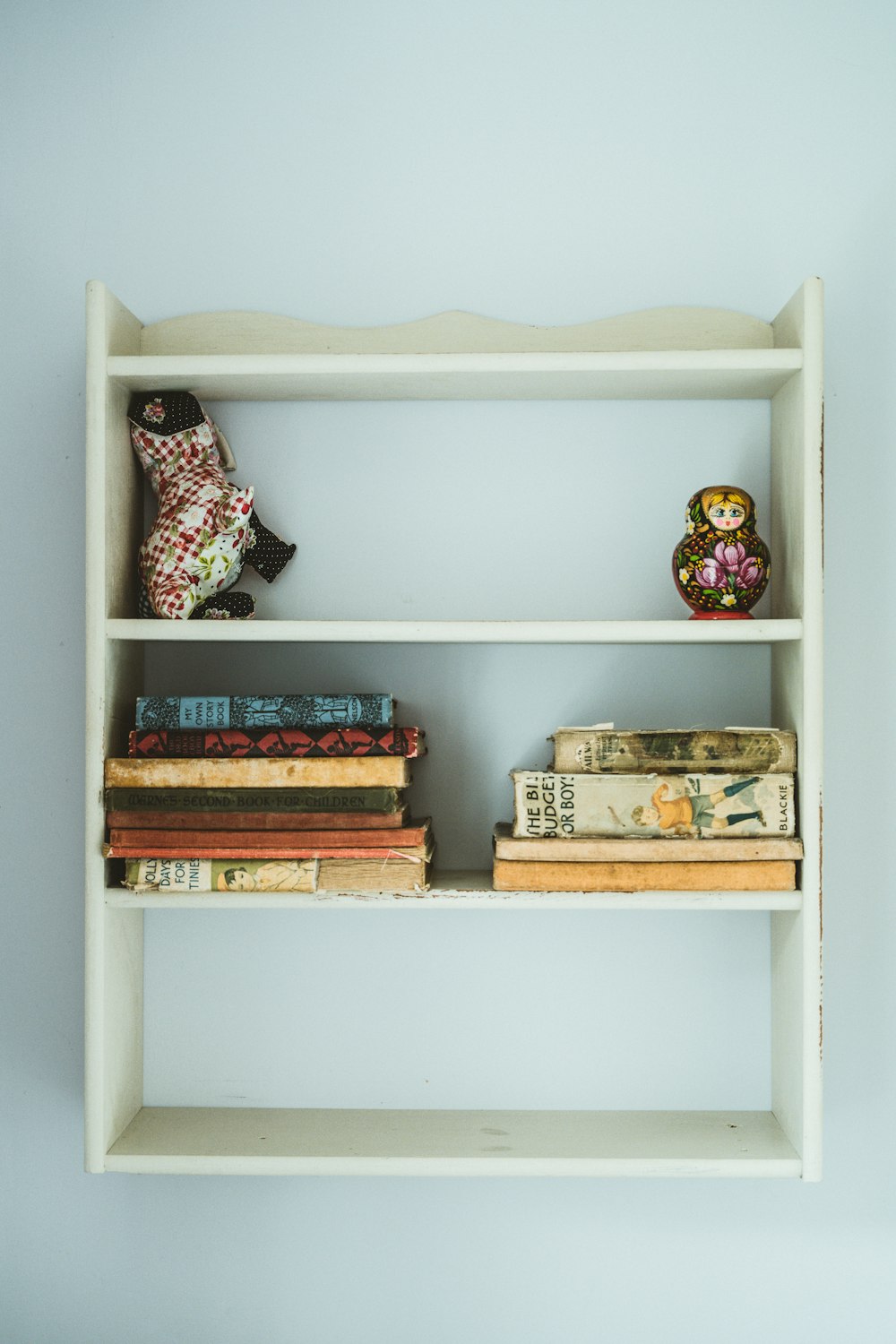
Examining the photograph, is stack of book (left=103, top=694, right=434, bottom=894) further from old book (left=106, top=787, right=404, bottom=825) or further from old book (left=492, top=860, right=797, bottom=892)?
old book (left=492, top=860, right=797, bottom=892)

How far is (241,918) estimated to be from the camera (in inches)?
48.7

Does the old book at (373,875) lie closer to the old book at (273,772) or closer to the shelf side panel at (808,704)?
the old book at (273,772)

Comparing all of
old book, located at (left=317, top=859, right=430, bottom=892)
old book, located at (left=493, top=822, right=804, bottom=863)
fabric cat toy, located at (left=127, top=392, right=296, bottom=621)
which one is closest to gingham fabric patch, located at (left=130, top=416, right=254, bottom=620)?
fabric cat toy, located at (left=127, top=392, right=296, bottom=621)

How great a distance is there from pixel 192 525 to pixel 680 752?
57 cm

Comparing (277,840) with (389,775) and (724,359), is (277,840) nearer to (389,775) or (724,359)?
(389,775)

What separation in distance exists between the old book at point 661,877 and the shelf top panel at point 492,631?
9.0 inches

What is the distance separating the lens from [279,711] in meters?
1.08

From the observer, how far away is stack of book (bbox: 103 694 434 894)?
1059 mm

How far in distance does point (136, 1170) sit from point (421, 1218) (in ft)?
1.16

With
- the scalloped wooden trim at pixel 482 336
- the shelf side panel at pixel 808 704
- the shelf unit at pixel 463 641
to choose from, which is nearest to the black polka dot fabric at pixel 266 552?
the shelf unit at pixel 463 641

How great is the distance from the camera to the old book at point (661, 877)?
1055 millimetres

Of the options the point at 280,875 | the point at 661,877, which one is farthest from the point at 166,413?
the point at 661,877

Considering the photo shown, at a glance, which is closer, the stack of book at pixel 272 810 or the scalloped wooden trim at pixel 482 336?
the stack of book at pixel 272 810

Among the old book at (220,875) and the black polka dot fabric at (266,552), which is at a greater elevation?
the black polka dot fabric at (266,552)
